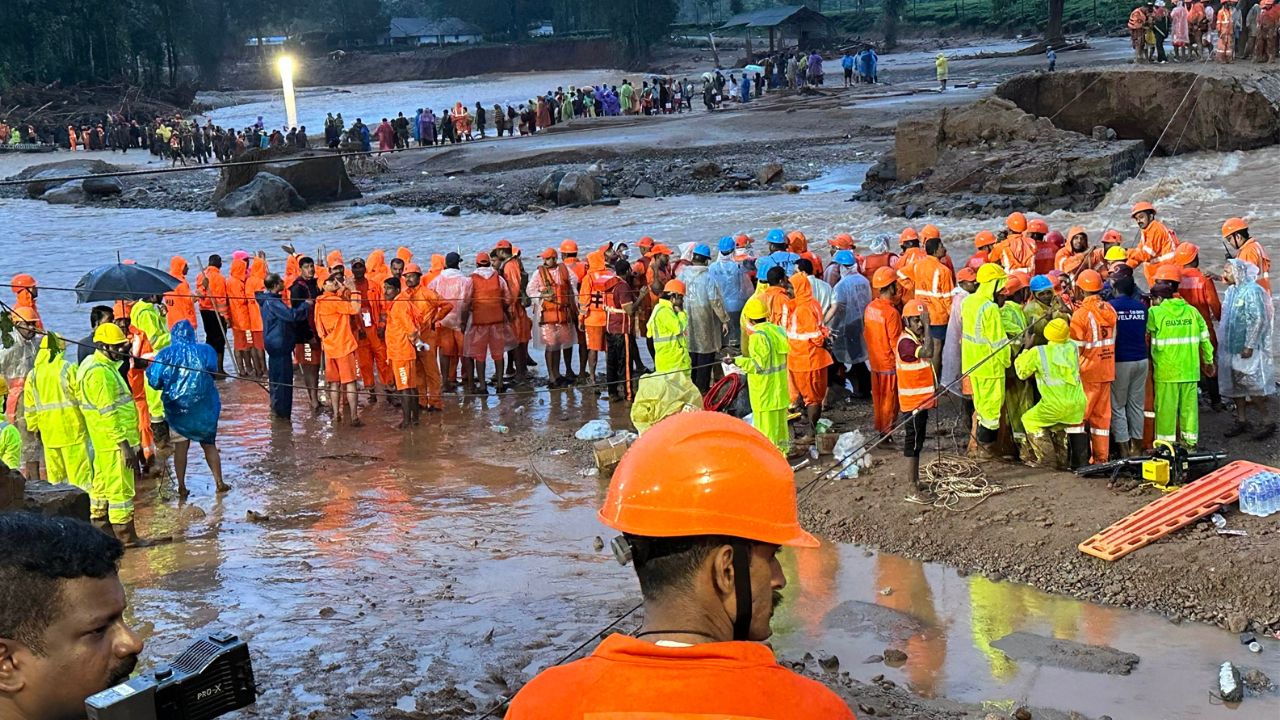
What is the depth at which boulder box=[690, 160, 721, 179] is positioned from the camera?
32359 mm

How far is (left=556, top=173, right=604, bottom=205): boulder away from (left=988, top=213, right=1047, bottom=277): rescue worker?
18052mm

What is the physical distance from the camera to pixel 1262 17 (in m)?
24.6

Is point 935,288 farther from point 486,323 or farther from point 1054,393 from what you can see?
point 486,323

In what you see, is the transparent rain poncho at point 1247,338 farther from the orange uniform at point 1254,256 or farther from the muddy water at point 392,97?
the muddy water at point 392,97

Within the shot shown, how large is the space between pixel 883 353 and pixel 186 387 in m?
5.72

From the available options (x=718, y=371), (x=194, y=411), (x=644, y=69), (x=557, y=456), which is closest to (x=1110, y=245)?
(x=718, y=371)

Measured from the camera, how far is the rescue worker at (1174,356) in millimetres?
9719

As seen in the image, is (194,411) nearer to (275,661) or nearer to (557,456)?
(557,456)

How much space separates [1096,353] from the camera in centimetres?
953

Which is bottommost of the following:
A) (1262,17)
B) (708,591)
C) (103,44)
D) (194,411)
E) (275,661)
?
(275,661)

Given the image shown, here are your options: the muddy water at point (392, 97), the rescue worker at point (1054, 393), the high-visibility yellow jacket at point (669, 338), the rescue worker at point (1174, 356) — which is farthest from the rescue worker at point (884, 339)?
the muddy water at point (392, 97)

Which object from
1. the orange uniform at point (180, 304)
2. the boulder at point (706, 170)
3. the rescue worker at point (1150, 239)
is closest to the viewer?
the rescue worker at point (1150, 239)

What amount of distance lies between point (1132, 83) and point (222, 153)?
103ft

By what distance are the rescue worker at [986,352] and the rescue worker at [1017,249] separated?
8.13 feet
